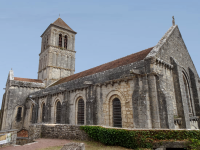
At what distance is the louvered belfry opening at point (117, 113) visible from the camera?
1199 centimetres

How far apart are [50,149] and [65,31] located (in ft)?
92.8

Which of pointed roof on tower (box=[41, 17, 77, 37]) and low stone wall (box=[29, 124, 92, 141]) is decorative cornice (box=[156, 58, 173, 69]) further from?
pointed roof on tower (box=[41, 17, 77, 37])

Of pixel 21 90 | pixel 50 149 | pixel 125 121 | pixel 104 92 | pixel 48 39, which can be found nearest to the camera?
pixel 50 149

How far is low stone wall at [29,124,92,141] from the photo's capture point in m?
10.3

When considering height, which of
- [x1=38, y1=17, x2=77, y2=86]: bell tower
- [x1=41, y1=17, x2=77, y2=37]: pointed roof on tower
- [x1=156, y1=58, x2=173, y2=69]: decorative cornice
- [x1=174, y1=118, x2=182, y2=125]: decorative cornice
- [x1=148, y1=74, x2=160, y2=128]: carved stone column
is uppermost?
[x1=41, y1=17, x2=77, y2=37]: pointed roof on tower

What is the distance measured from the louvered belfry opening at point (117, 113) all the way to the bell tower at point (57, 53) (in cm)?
1893

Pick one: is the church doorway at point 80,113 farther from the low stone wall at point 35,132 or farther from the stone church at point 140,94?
the low stone wall at point 35,132

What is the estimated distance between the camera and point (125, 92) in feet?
38.1

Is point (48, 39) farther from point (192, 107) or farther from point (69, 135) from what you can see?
point (192, 107)

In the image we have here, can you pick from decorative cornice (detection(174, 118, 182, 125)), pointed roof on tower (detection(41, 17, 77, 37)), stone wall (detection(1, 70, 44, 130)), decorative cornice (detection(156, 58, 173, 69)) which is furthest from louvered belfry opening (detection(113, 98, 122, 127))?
pointed roof on tower (detection(41, 17, 77, 37))

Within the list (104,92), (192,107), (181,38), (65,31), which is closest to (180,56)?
(181,38)

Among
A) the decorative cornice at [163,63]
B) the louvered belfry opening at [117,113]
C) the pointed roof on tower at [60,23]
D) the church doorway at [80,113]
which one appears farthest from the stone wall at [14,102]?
the decorative cornice at [163,63]

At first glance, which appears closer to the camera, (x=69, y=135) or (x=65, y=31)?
(x=69, y=135)

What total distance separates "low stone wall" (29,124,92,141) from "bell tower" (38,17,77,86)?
53.8ft
